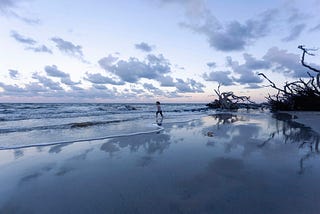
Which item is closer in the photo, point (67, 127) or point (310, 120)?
point (67, 127)

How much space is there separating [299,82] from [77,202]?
1119 inches

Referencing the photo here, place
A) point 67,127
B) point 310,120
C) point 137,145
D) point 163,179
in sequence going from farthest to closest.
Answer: point 310,120 < point 67,127 < point 137,145 < point 163,179

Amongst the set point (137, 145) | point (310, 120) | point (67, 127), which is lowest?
point (67, 127)

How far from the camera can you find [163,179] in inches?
165

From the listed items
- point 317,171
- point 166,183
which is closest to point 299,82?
point 317,171

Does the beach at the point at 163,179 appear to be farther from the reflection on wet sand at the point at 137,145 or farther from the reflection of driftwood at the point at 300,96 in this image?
the reflection of driftwood at the point at 300,96

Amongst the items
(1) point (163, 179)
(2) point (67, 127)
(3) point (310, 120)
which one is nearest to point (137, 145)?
(1) point (163, 179)

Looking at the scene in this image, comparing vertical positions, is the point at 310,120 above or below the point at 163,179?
above

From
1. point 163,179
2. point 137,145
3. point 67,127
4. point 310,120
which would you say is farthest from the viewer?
point 310,120

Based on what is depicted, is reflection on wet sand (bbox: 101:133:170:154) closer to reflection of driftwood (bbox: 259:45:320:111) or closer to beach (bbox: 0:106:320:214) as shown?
beach (bbox: 0:106:320:214)

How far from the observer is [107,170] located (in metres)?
4.87

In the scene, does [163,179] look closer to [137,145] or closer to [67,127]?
[137,145]

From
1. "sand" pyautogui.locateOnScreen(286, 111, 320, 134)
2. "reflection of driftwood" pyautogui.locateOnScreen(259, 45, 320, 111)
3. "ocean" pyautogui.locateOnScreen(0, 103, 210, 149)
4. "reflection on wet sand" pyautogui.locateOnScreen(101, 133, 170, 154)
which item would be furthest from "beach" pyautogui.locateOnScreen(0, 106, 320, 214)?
"reflection of driftwood" pyautogui.locateOnScreen(259, 45, 320, 111)

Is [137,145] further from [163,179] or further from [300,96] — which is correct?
[300,96]
